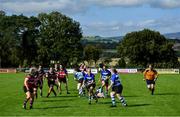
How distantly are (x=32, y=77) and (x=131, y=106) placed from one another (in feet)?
16.7

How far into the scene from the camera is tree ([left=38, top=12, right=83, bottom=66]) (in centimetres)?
12300

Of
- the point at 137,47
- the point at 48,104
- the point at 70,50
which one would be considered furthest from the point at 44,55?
the point at 48,104

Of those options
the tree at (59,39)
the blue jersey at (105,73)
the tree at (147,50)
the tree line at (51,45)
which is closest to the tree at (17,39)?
the tree line at (51,45)

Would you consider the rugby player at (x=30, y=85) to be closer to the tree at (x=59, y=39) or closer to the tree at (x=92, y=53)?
the tree at (x=59, y=39)

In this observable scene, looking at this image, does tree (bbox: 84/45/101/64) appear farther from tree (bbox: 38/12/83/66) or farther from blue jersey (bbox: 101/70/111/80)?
blue jersey (bbox: 101/70/111/80)

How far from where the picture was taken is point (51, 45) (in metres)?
126

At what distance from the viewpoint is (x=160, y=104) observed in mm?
26203

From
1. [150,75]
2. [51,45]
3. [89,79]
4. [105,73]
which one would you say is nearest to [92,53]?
[51,45]

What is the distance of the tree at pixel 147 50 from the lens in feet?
426

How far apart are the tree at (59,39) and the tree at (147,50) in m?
13.6

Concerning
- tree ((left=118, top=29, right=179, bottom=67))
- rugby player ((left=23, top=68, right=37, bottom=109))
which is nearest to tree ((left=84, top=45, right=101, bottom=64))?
tree ((left=118, top=29, right=179, bottom=67))

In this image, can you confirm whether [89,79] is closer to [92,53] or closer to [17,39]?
[17,39]

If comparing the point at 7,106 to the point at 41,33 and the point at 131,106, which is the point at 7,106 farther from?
the point at 41,33

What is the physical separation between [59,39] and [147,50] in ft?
75.6
